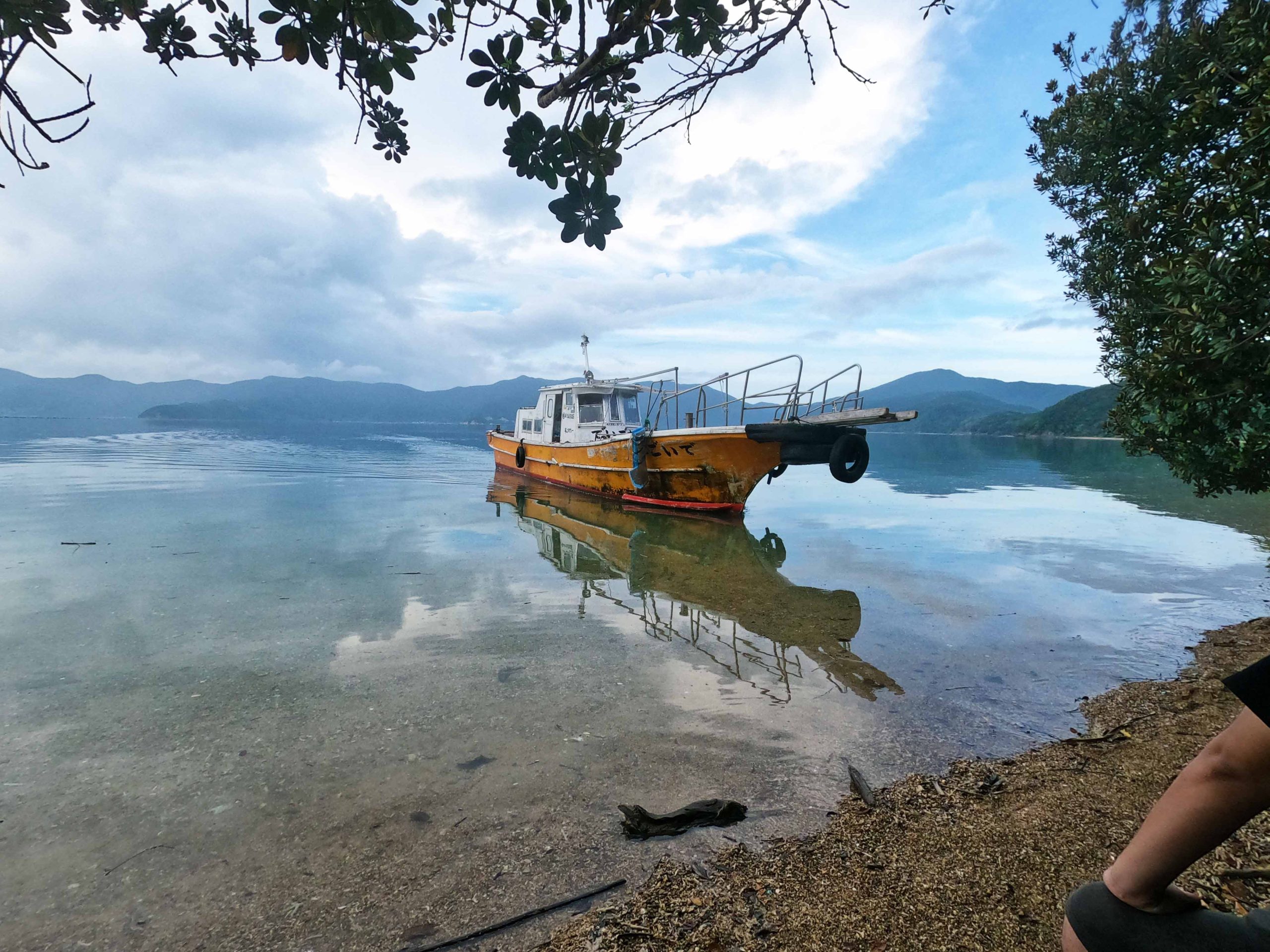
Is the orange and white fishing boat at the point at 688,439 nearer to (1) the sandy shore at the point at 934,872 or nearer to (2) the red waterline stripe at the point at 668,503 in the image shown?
A: (2) the red waterline stripe at the point at 668,503

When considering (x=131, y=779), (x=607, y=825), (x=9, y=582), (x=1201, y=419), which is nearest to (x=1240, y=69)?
(x=1201, y=419)

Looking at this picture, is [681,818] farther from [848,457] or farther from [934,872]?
[848,457]

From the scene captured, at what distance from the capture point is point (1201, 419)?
6441 millimetres

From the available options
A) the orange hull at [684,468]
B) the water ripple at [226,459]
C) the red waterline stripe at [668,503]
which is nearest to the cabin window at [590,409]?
the orange hull at [684,468]

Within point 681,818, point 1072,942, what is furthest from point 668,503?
point 1072,942

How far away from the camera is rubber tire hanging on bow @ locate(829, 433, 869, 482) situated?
13.1m

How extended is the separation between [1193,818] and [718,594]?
817 centimetres

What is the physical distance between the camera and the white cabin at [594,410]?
803 inches

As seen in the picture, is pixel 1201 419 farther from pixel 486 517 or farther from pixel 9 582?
pixel 9 582

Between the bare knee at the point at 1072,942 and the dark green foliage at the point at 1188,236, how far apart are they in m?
5.98

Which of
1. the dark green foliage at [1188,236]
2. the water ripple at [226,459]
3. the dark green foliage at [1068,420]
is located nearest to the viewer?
the dark green foliage at [1188,236]

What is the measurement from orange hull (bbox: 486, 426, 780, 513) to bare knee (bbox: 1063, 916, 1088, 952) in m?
13.4

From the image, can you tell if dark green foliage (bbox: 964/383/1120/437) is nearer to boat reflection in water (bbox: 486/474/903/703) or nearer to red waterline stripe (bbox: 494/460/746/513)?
red waterline stripe (bbox: 494/460/746/513)

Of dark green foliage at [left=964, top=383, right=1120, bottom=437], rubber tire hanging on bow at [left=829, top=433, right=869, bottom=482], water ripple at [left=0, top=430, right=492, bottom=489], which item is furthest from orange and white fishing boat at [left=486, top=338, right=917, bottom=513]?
dark green foliage at [left=964, top=383, right=1120, bottom=437]
